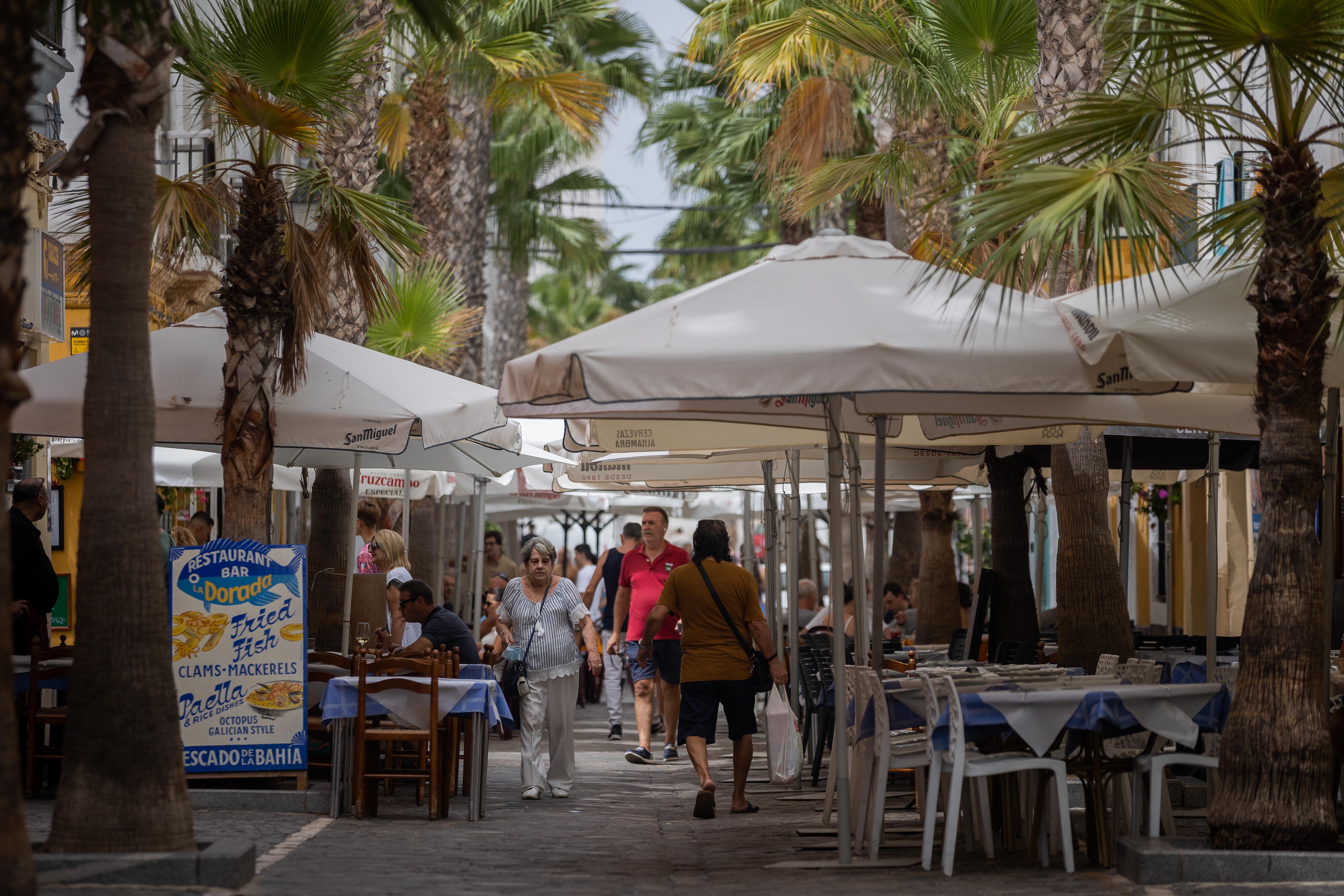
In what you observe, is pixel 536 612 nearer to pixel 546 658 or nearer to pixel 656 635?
pixel 546 658

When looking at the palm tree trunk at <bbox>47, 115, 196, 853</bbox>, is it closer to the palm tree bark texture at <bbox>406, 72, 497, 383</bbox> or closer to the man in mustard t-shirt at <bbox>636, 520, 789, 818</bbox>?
the man in mustard t-shirt at <bbox>636, 520, 789, 818</bbox>

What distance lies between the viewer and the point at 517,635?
10.6 m

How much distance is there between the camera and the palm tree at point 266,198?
948 centimetres

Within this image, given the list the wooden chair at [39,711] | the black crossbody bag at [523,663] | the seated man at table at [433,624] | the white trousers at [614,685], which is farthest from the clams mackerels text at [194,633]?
the white trousers at [614,685]

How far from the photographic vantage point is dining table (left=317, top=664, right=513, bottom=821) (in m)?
9.03

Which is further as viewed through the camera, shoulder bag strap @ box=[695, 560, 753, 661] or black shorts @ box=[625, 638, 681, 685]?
black shorts @ box=[625, 638, 681, 685]

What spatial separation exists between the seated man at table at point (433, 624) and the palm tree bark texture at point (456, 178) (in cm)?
1169

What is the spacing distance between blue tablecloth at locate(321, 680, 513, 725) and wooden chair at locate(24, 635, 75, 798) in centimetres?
150

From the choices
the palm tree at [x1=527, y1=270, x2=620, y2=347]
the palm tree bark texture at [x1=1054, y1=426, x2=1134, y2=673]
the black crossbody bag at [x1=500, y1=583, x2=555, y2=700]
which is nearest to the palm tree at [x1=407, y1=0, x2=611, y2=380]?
the black crossbody bag at [x1=500, y1=583, x2=555, y2=700]

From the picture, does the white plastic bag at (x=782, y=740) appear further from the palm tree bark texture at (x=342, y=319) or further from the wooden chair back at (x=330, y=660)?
the palm tree bark texture at (x=342, y=319)

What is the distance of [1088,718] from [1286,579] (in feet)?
3.37

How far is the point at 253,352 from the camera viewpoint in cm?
971

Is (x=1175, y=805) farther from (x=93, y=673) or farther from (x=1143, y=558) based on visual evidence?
(x=1143, y=558)

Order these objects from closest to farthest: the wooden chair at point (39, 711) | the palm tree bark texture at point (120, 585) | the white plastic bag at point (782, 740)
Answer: the palm tree bark texture at point (120, 585) → the wooden chair at point (39, 711) → the white plastic bag at point (782, 740)
